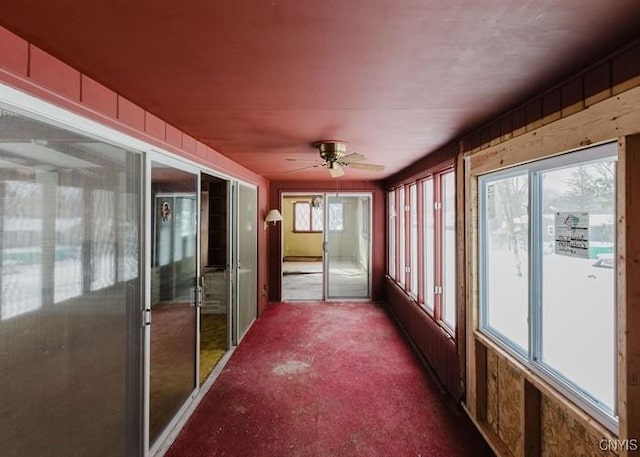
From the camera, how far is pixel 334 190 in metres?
6.14

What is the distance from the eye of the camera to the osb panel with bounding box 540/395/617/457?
1503 millimetres

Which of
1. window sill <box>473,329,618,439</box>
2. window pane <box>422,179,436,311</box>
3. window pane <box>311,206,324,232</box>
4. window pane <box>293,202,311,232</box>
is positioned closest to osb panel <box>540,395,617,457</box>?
window sill <box>473,329,618,439</box>

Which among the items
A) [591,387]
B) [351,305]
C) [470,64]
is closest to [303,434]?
[591,387]

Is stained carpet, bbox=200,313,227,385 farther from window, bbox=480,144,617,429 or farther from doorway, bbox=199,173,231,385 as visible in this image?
window, bbox=480,144,617,429

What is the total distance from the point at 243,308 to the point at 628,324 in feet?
12.6

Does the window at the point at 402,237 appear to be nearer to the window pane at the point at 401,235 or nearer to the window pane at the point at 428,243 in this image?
the window pane at the point at 401,235

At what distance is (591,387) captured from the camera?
1.59 metres

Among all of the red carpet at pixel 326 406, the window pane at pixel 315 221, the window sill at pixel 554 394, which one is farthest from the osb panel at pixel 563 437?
the window pane at pixel 315 221

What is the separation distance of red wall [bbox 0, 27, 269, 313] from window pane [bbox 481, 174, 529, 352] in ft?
7.76

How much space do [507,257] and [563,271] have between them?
1.86 ft

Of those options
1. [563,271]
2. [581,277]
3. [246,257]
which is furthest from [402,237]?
[581,277]

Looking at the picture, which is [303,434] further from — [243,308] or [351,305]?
[351,305]

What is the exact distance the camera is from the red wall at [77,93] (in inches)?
47.4

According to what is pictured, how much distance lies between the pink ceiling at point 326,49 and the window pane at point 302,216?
9274 millimetres
